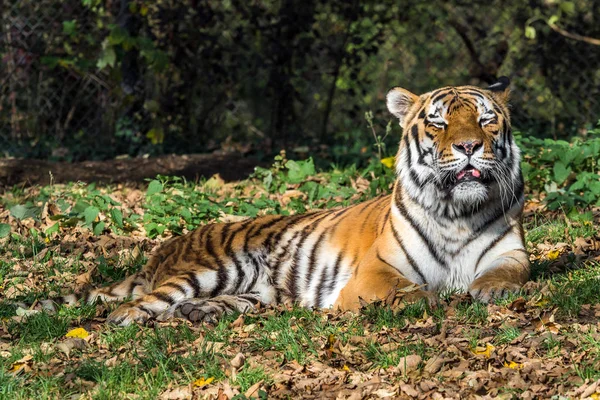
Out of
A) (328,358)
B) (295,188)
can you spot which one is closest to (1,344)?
(328,358)

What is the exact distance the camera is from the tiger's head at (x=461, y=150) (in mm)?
4438

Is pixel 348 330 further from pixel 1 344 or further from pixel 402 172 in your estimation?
pixel 1 344

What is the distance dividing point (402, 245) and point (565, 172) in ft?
7.44

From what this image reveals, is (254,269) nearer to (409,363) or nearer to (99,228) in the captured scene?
(99,228)

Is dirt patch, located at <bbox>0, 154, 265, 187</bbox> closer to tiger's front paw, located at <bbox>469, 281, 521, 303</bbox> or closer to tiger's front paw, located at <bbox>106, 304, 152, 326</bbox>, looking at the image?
tiger's front paw, located at <bbox>106, 304, 152, 326</bbox>

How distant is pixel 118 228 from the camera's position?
657 cm

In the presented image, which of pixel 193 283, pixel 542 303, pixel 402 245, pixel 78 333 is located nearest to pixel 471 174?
pixel 402 245

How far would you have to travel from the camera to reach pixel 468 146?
440cm

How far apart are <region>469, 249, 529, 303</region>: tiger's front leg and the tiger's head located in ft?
0.88

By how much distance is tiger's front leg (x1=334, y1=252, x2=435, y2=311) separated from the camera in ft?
14.5

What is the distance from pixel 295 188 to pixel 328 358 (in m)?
3.77

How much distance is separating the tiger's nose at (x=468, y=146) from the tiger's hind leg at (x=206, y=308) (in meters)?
1.35

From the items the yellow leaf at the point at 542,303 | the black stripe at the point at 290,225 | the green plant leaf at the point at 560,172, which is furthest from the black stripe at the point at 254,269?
the green plant leaf at the point at 560,172

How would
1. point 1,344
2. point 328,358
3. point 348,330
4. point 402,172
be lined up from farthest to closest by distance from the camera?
point 402,172, point 1,344, point 348,330, point 328,358
